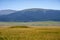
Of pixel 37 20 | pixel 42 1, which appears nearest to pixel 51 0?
pixel 42 1

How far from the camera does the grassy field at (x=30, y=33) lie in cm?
325

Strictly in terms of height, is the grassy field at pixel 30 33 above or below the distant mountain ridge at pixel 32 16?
below

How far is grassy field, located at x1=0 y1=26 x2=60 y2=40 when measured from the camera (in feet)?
10.7

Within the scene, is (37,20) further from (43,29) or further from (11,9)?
(11,9)

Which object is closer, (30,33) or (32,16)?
(30,33)

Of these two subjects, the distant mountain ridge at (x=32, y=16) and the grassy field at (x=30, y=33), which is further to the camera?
the distant mountain ridge at (x=32, y=16)

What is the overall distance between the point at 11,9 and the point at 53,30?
96 cm

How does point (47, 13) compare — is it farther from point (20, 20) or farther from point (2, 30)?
point (2, 30)

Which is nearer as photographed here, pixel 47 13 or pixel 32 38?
pixel 32 38

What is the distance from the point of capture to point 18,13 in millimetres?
3471

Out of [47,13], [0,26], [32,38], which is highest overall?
[47,13]

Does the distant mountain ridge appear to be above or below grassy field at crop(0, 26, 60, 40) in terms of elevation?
above

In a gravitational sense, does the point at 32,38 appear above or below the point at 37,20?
below

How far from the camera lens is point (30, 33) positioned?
331cm
